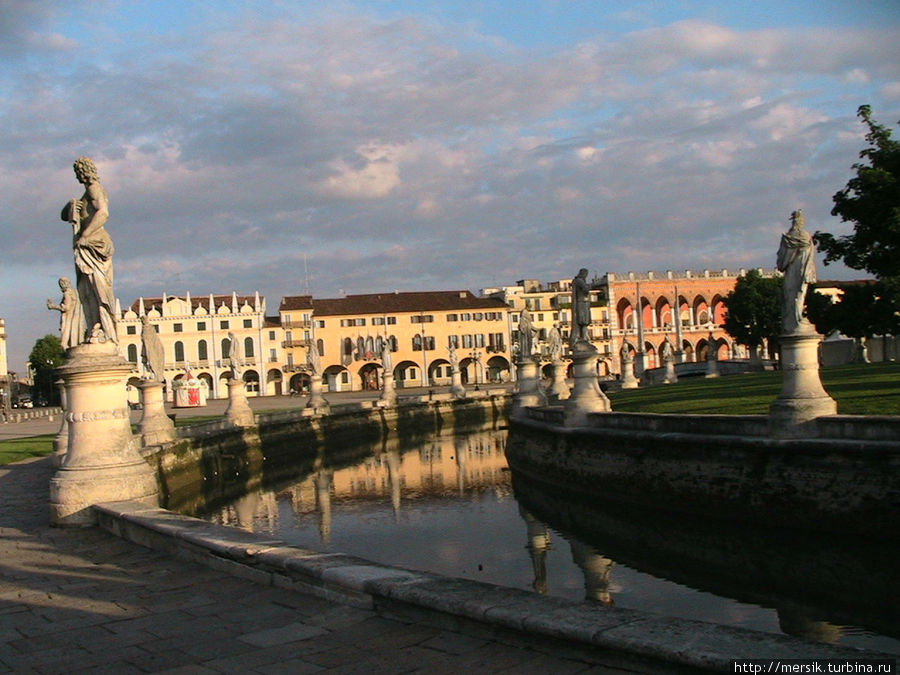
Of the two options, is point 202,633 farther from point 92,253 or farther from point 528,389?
point 528,389

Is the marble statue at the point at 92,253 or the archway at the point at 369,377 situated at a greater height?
the marble statue at the point at 92,253

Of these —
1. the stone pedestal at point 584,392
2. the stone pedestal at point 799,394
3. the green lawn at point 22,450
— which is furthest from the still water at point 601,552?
the green lawn at point 22,450

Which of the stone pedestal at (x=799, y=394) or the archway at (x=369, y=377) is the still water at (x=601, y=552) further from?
the archway at (x=369, y=377)

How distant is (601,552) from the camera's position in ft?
50.0

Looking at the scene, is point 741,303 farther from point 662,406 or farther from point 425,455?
point 662,406

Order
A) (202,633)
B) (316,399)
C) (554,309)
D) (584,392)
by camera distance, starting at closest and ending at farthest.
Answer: (202,633)
(584,392)
(316,399)
(554,309)

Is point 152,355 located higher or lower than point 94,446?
higher

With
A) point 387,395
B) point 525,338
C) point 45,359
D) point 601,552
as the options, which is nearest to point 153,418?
point 601,552

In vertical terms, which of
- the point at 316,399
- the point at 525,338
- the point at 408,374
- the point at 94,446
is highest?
the point at 525,338

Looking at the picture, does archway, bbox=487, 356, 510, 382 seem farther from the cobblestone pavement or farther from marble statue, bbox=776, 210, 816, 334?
the cobblestone pavement

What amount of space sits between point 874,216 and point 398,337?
74.3 meters

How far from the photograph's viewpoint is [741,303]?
7931 cm

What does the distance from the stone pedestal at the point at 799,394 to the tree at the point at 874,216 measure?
46.4 ft

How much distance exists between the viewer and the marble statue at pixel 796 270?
1584cm
